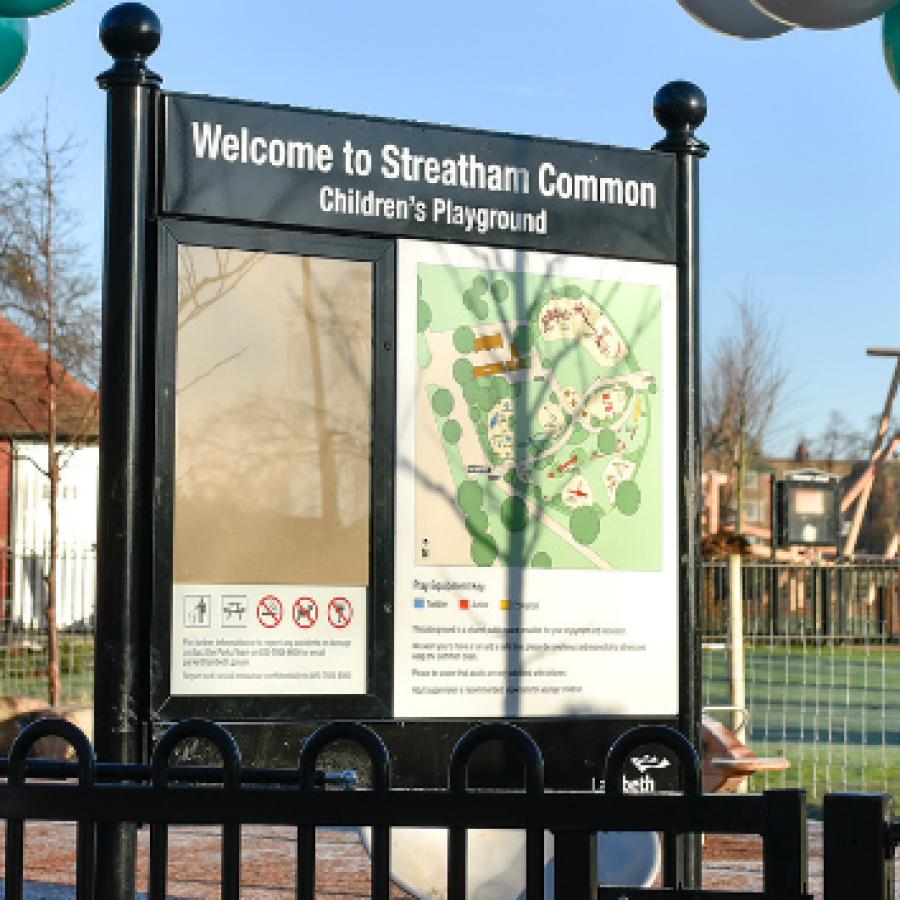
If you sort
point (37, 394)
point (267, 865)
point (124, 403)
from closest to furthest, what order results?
1. point (124, 403)
2. point (267, 865)
3. point (37, 394)

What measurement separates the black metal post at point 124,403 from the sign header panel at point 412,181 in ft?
0.40

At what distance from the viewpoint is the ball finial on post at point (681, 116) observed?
604 cm

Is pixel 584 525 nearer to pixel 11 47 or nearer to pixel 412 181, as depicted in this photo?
pixel 412 181

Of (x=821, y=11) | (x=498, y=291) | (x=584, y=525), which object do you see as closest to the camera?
(x=821, y=11)

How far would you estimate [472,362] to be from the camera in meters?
5.61

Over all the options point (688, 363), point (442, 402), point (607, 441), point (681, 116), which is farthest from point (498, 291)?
point (681, 116)

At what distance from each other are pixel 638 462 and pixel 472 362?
73cm

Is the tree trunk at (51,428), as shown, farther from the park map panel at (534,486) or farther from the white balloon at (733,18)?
the white balloon at (733,18)

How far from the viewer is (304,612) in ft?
17.4

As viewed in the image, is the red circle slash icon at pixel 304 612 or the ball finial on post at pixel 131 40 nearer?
the ball finial on post at pixel 131 40

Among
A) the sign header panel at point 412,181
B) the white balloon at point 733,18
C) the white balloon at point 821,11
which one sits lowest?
the sign header panel at point 412,181

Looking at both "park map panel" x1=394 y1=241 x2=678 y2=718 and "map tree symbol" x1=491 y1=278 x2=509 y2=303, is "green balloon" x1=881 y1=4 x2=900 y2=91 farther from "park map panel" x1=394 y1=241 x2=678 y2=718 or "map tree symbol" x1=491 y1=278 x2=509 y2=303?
"map tree symbol" x1=491 y1=278 x2=509 y2=303

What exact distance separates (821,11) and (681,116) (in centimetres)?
152

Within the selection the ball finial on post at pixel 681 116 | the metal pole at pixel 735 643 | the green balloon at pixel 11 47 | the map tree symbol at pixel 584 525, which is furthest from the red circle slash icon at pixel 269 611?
the metal pole at pixel 735 643
